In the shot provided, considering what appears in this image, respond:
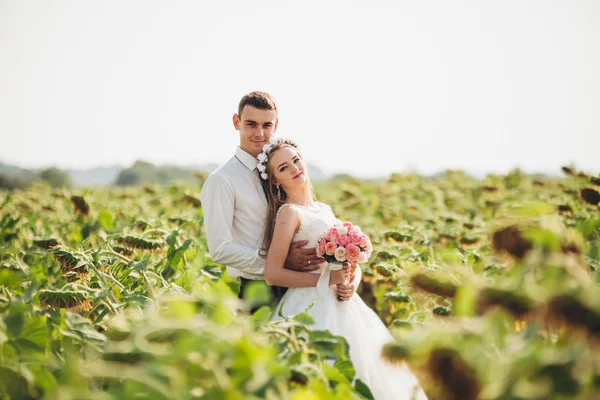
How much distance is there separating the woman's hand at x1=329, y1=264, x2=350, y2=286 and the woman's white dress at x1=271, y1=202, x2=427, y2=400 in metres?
0.03

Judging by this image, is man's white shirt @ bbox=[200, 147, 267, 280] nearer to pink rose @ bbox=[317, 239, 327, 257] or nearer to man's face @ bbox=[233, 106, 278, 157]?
man's face @ bbox=[233, 106, 278, 157]

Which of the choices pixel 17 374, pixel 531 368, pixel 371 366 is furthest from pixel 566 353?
pixel 371 366

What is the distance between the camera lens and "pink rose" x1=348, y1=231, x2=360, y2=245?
2.46 meters

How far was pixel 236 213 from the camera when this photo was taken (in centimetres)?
299

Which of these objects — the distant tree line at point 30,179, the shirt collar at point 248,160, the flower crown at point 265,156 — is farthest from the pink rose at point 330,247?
the distant tree line at point 30,179

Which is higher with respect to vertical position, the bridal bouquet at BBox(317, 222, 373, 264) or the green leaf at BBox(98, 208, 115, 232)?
the bridal bouquet at BBox(317, 222, 373, 264)

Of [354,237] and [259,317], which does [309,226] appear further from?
[259,317]

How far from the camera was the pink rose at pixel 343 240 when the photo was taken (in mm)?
2442

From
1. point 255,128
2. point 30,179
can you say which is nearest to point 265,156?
point 255,128

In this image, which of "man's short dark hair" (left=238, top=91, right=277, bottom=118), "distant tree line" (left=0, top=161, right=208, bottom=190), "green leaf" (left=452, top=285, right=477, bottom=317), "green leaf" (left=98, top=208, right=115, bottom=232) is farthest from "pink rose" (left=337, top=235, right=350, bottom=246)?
"distant tree line" (left=0, top=161, right=208, bottom=190)

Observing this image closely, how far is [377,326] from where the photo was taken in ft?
8.64

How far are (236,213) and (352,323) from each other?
93 centimetres

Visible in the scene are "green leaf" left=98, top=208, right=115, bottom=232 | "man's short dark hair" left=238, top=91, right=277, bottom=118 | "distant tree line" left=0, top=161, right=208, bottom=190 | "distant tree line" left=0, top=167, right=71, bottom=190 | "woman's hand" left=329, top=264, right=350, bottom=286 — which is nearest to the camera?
"woman's hand" left=329, top=264, right=350, bottom=286

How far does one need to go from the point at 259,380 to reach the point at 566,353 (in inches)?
18.1
